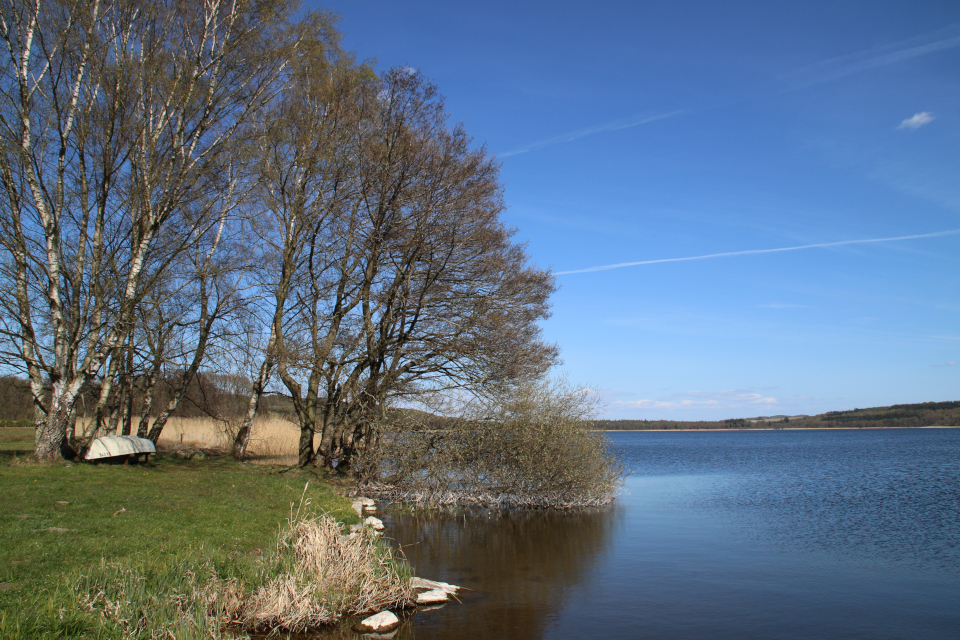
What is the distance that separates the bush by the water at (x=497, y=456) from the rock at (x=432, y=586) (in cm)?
752

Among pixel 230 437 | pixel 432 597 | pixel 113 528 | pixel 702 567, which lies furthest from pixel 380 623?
pixel 230 437

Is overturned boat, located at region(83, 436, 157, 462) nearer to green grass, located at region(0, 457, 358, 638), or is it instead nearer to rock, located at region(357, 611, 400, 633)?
green grass, located at region(0, 457, 358, 638)

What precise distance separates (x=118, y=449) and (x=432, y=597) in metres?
12.0

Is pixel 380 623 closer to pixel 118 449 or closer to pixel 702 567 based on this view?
pixel 702 567

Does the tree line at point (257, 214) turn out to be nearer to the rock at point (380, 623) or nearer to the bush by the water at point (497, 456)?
the bush by the water at point (497, 456)

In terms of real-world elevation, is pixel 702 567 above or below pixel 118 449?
below

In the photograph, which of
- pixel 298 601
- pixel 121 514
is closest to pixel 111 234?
pixel 121 514

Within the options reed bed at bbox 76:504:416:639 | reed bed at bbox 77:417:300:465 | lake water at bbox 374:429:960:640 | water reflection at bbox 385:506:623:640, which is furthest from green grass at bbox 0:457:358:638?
reed bed at bbox 77:417:300:465

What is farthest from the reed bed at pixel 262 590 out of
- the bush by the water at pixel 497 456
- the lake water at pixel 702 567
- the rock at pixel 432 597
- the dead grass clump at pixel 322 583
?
the bush by the water at pixel 497 456

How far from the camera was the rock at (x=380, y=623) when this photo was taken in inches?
284

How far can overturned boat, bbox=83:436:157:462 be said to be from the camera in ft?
51.4

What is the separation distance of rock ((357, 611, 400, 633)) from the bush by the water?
897 centimetres

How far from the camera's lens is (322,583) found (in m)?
7.31

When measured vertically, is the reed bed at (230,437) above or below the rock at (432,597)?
above
